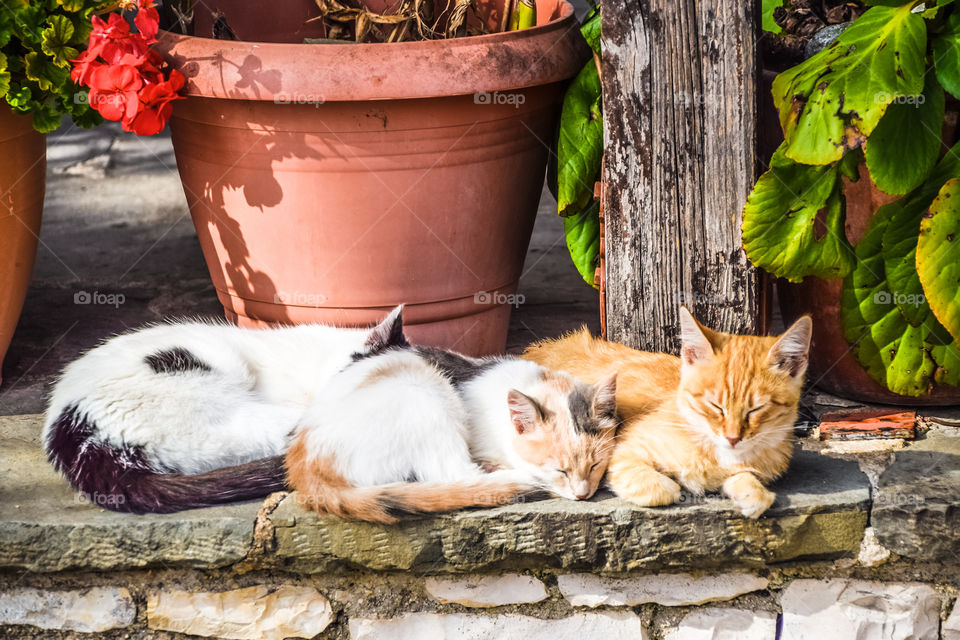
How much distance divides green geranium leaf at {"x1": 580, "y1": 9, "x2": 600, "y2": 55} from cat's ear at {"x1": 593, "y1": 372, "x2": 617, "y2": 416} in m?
1.04

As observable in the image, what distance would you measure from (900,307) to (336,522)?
1.59 metres

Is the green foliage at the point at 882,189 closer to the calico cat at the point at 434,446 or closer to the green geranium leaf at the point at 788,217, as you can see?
the green geranium leaf at the point at 788,217

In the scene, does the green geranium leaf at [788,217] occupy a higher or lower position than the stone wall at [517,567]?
higher

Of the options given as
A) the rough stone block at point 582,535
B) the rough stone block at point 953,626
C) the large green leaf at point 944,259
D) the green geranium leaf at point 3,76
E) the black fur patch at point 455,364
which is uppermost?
the green geranium leaf at point 3,76

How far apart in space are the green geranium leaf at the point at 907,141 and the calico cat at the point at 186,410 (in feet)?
4.37

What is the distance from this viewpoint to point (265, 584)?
2412 mm

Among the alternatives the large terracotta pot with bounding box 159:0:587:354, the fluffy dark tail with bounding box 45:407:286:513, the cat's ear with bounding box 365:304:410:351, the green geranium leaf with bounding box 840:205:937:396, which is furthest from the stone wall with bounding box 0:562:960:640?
the large terracotta pot with bounding box 159:0:587:354

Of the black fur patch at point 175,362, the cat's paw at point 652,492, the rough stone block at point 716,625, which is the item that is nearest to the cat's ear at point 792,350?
the cat's paw at point 652,492

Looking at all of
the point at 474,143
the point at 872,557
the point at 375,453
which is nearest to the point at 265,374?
the point at 375,453

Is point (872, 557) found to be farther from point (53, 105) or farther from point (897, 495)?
point (53, 105)

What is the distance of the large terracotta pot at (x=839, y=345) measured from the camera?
8.70ft

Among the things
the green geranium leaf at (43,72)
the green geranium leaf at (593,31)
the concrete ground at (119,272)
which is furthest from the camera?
the concrete ground at (119,272)

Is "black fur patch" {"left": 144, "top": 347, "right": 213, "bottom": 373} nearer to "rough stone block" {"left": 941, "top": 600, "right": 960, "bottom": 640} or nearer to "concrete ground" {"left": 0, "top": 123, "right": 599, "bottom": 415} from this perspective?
"concrete ground" {"left": 0, "top": 123, "right": 599, "bottom": 415}

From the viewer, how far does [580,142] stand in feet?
9.26
